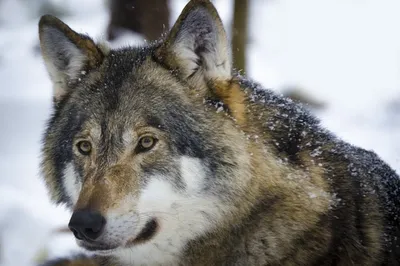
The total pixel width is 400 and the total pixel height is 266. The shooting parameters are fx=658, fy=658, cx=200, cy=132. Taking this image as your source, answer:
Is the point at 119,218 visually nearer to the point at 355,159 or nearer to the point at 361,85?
the point at 355,159

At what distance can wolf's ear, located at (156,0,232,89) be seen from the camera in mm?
3744

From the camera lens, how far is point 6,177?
8750mm

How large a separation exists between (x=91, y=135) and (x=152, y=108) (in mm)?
387

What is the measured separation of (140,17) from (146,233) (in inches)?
268

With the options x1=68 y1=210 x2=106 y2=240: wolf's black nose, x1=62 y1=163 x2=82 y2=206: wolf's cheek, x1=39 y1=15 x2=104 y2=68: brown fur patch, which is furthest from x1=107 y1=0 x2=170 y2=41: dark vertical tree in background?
x1=68 y1=210 x2=106 y2=240: wolf's black nose

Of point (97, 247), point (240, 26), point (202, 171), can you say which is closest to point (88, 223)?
point (97, 247)

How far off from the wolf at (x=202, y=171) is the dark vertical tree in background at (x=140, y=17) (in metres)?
5.33

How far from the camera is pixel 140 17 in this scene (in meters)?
10.0

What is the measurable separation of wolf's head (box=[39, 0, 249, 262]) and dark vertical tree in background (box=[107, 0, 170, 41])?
531 cm

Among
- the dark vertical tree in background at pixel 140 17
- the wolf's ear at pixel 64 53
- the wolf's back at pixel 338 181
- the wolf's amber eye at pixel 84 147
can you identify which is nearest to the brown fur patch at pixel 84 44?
the wolf's ear at pixel 64 53

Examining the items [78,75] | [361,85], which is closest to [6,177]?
[78,75]

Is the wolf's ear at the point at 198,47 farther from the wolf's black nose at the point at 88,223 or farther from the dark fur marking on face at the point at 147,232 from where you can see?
the wolf's black nose at the point at 88,223

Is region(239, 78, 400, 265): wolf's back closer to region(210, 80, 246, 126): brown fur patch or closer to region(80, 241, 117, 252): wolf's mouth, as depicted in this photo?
region(210, 80, 246, 126): brown fur patch

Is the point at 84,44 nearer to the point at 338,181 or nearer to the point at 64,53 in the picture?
the point at 64,53
